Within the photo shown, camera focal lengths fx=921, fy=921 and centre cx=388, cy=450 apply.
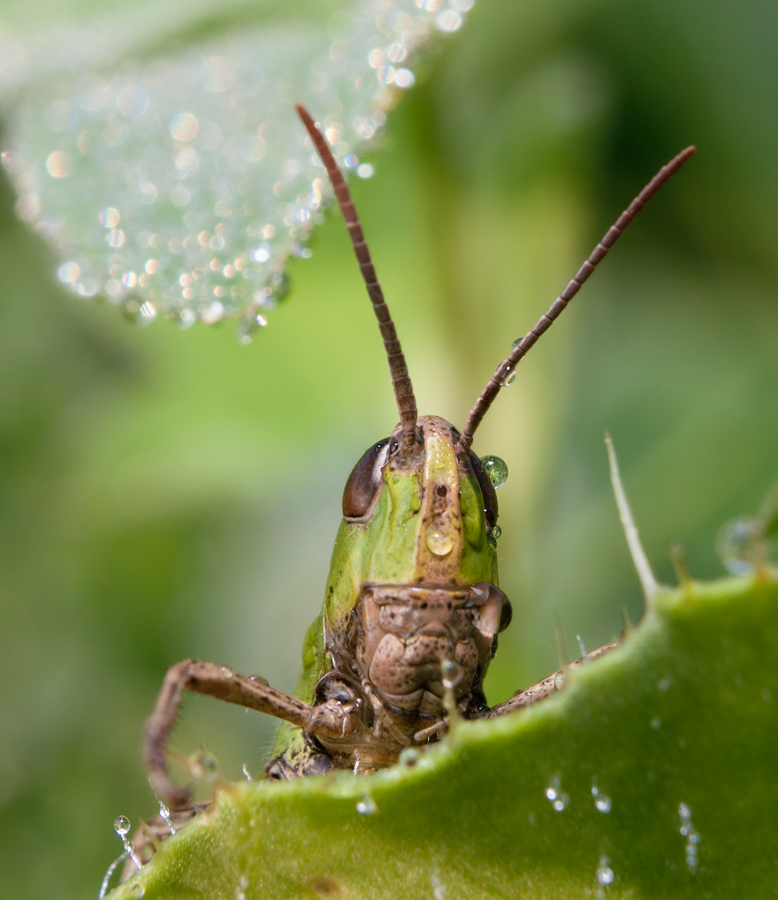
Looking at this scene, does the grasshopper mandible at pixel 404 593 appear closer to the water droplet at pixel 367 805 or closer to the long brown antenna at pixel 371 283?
the long brown antenna at pixel 371 283

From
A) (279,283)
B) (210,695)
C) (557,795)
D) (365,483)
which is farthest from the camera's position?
(365,483)

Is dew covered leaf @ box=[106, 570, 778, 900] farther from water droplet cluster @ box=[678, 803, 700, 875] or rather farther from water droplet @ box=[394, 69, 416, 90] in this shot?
water droplet @ box=[394, 69, 416, 90]

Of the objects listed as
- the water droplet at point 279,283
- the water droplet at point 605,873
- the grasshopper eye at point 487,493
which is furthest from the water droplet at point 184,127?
the water droplet at point 605,873

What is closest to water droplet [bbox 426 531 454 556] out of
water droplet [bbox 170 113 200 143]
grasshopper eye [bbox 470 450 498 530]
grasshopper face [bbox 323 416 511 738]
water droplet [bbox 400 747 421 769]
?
grasshopper face [bbox 323 416 511 738]

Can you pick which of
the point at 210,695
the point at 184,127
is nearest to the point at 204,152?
the point at 184,127

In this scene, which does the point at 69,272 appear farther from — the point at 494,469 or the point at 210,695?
the point at 494,469

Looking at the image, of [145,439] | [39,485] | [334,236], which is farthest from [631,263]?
[39,485]

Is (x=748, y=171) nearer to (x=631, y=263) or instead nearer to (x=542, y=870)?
(x=631, y=263)
